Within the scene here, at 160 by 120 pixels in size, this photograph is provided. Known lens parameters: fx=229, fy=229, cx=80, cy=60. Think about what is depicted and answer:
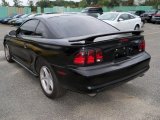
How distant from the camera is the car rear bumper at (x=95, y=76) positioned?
3.31 meters

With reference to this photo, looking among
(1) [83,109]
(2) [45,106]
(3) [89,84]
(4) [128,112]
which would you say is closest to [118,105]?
(4) [128,112]

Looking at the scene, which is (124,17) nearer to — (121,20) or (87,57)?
(121,20)

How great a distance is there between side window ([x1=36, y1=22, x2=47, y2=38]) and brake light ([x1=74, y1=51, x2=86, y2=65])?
104cm

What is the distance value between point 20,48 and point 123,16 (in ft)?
30.8

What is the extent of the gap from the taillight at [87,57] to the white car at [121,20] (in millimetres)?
9306

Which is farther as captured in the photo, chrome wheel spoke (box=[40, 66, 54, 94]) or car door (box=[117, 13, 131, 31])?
car door (box=[117, 13, 131, 31])

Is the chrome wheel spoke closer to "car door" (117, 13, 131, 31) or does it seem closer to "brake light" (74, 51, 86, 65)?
"brake light" (74, 51, 86, 65)

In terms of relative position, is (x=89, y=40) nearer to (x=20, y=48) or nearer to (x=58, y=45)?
(x=58, y=45)

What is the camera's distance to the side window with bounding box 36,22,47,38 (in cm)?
422

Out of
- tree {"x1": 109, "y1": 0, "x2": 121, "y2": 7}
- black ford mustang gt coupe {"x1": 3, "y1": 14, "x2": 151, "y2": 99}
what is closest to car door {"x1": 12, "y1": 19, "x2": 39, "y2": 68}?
black ford mustang gt coupe {"x1": 3, "y1": 14, "x2": 151, "y2": 99}

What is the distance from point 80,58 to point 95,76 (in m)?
0.34

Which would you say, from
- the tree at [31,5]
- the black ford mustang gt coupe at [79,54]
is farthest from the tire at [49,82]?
the tree at [31,5]

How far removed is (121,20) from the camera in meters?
13.0

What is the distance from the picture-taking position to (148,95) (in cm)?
420
